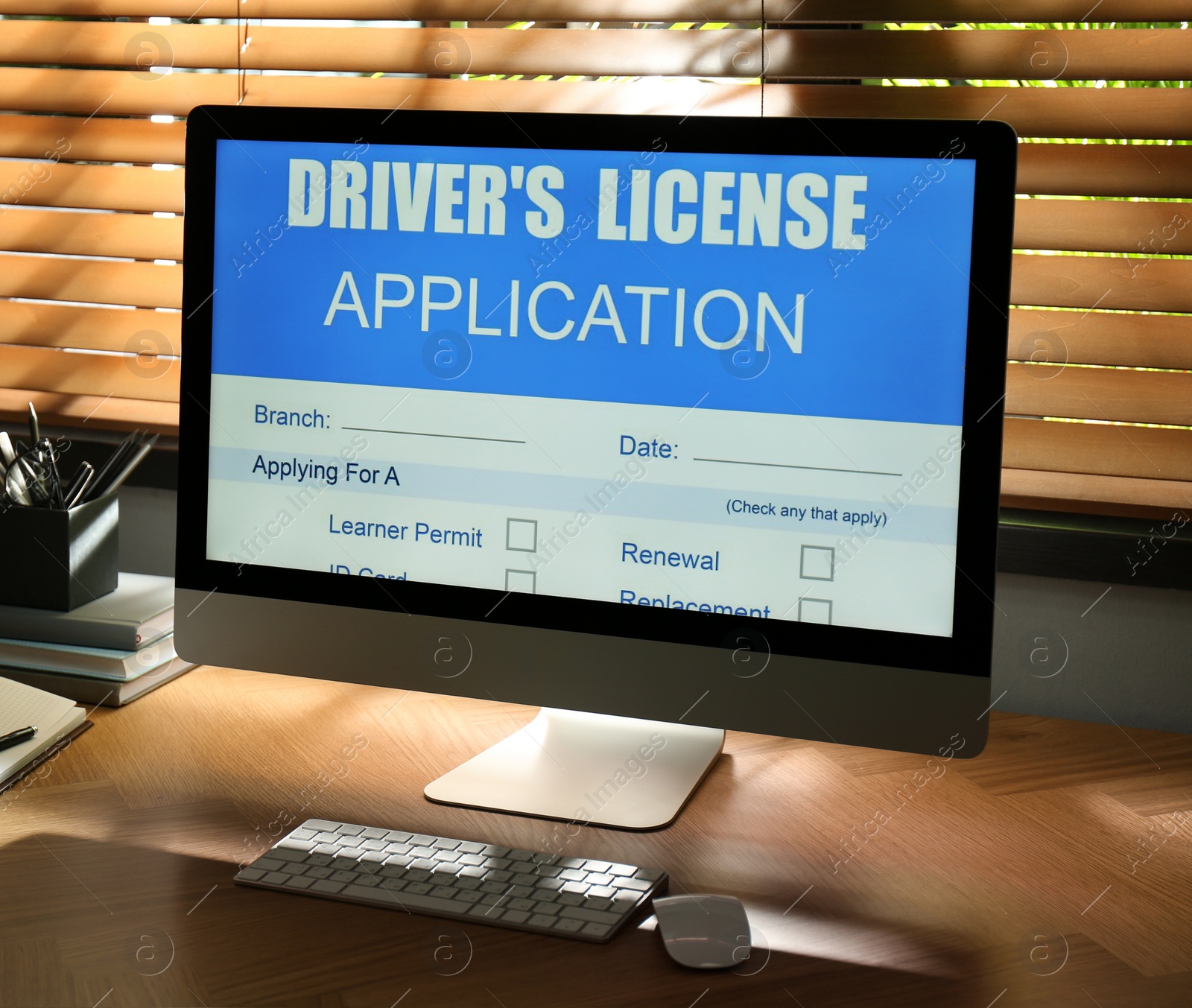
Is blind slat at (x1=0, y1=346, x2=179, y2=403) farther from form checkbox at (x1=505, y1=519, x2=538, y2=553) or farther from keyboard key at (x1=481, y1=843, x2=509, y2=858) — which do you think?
keyboard key at (x1=481, y1=843, x2=509, y2=858)

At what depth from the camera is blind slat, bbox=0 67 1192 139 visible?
3.51ft

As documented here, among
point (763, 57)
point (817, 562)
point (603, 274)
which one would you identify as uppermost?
point (763, 57)

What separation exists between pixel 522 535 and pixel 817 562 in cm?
23

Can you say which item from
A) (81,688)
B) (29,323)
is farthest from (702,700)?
(29,323)

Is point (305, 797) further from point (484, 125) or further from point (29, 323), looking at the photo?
point (29, 323)

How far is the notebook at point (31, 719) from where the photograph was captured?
2.90 feet

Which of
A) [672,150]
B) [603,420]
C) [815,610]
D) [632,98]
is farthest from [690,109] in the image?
[815,610]

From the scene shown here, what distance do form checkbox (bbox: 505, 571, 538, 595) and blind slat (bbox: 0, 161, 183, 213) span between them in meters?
0.76

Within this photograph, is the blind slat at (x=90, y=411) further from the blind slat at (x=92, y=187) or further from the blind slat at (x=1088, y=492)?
the blind slat at (x=1088, y=492)

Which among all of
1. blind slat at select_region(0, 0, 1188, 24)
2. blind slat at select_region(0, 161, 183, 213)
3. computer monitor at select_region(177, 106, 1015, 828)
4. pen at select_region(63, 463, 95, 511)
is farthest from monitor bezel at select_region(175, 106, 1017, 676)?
blind slat at select_region(0, 161, 183, 213)

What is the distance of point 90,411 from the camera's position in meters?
1.41

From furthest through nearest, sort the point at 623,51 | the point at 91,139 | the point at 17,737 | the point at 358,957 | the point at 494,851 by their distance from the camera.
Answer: the point at 91,139
the point at 623,51
the point at 17,737
the point at 494,851
the point at 358,957

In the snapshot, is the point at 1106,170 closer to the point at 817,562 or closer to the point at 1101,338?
the point at 1101,338

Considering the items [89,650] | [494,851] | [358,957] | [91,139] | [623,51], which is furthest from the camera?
[91,139]
